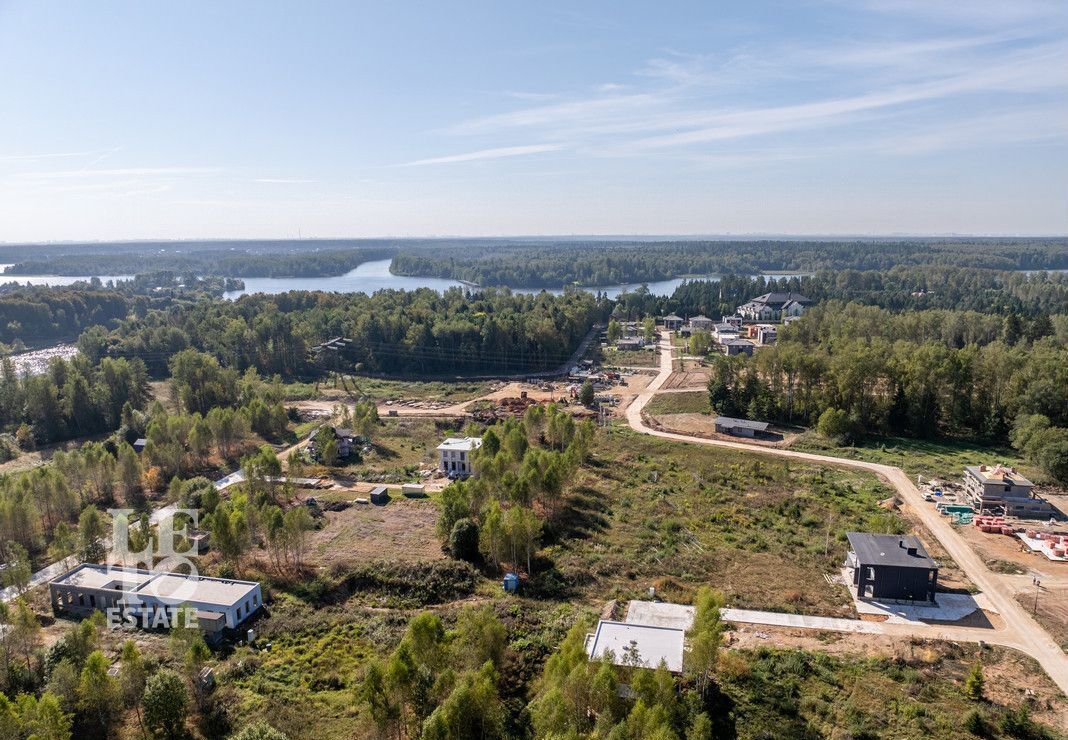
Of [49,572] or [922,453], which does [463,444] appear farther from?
[922,453]

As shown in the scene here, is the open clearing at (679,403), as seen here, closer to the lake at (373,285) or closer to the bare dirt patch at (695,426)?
the bare dirt patch at (695,426)

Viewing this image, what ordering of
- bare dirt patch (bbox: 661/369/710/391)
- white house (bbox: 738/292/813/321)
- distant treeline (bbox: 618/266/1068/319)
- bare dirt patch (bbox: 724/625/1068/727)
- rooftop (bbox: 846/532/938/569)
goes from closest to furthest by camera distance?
bare dirt patch (bbox: 724/625/1068/727), rooftop (bbox: 846/532/938/569), bare dirt patch (bbox: 661/369/710/391), white house (bbox: 738/292/813/321), distant treeline (bbox: 618/266/1068/319)

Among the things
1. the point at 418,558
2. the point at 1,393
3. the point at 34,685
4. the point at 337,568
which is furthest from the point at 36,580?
the point at 1,393

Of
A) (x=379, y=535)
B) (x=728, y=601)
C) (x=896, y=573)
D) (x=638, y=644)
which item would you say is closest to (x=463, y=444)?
(x=379, y=535)

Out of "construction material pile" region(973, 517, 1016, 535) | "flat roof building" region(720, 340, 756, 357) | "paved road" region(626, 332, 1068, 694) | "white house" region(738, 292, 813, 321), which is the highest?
"white house" region(738, 292, 813, 321)

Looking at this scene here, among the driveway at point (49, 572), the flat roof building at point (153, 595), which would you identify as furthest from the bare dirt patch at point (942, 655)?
the driveway at point (49, 572)

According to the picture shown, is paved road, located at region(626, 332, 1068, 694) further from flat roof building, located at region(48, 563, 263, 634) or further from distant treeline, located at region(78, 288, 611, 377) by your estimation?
distant treeline, located at region(78, 288, 611, 377)

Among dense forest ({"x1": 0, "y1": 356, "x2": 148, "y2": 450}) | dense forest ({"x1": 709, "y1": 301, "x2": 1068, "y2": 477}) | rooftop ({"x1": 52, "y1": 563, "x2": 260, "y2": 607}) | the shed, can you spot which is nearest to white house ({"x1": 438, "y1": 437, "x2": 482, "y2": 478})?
the shed
